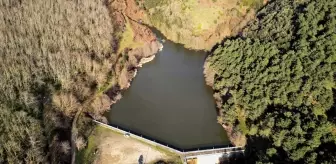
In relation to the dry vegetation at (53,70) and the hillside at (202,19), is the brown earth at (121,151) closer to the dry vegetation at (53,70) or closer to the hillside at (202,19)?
the dry vegetation at (53,70)

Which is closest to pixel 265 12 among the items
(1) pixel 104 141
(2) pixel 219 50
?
(2) pixel 219 50

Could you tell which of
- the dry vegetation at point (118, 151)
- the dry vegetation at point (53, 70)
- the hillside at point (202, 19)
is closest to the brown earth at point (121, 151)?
the dry vegetation at point (118, 151)

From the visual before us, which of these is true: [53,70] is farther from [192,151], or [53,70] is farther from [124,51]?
[192,151]

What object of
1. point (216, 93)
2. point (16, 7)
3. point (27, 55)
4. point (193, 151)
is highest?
point (16, 7)

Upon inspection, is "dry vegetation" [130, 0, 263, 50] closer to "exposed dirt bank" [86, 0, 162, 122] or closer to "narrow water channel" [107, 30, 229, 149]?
"exposed dirt bank" [86, 0, 162, 122]

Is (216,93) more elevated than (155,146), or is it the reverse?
(216,93)

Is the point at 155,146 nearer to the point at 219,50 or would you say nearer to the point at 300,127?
the point at 300,127
